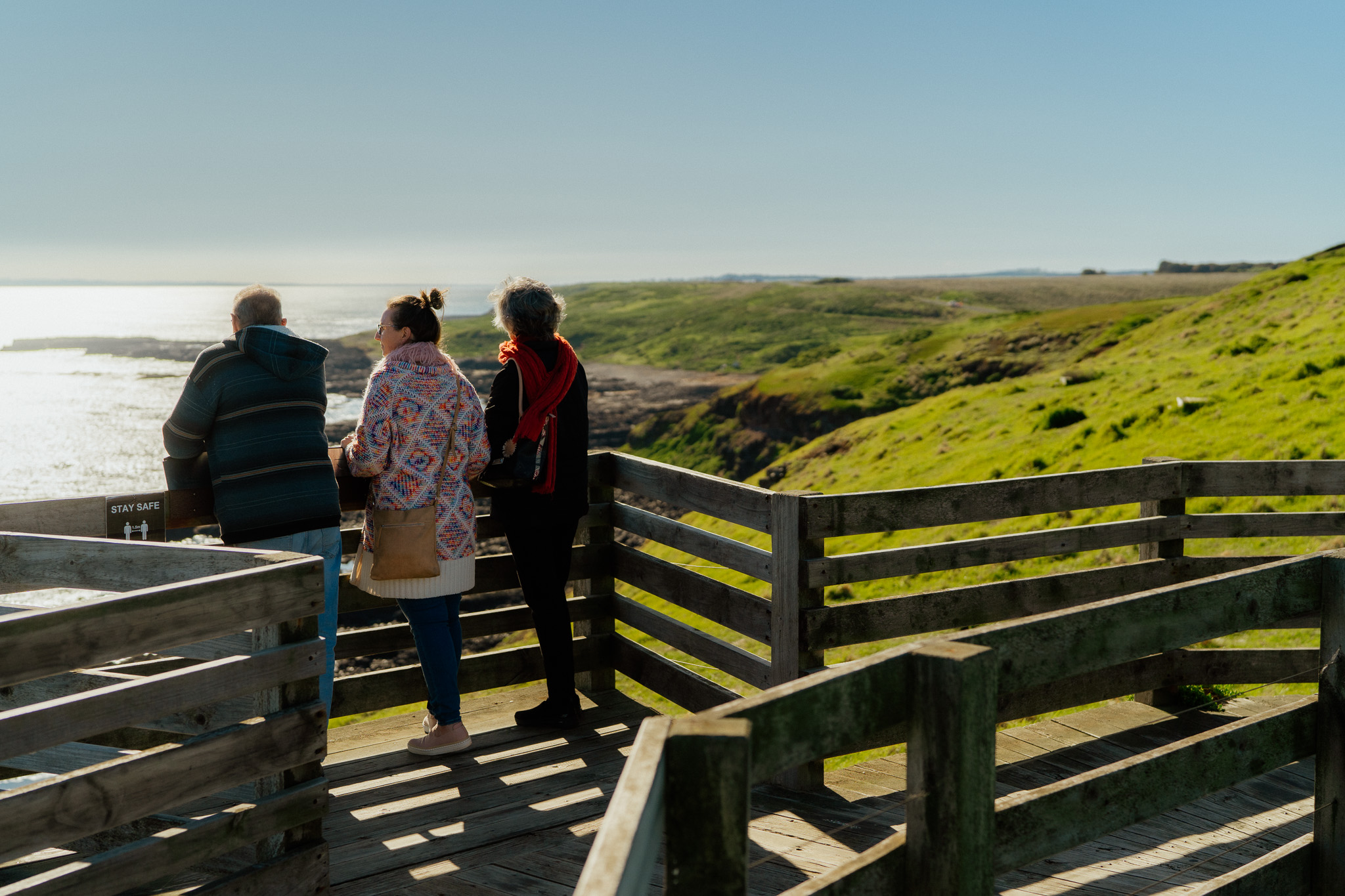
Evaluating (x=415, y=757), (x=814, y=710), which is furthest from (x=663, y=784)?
(x=415, y=757)

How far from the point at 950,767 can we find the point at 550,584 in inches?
140

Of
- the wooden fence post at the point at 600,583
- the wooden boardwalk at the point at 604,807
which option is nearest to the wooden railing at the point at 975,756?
the wooden boardwalk at the point at 604,807

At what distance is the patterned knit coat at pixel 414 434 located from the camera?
4770mm

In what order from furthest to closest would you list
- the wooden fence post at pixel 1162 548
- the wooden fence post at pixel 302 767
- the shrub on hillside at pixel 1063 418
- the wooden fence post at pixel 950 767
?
the shrub on hillside at pixel 1063 418 < the wooden fence post at pixel 1162 548 < the wooden fence post at pixel 302 767 < the wooden fence post at pixel 950 767

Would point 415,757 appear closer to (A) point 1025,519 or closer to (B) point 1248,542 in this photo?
(B) point 1248,542

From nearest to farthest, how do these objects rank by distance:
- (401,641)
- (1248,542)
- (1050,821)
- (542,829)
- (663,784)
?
(663,784)
(1050,821)
(542,829)
(401,641)
(1248,542)

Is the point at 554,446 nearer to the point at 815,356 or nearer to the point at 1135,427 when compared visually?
the point at 1135,427

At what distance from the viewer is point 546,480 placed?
206 inches

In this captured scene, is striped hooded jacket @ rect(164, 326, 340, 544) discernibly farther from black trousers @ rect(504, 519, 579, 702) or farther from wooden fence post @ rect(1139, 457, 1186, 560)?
wooden fence post @ rect(1139, 457, 1186, 560)

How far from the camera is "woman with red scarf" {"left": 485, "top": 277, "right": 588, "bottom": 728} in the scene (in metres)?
5.18

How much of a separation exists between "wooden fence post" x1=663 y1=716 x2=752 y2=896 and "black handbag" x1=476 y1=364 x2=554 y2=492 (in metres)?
3.59

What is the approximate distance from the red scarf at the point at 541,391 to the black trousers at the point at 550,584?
25 cm

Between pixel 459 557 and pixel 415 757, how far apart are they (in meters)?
1.13

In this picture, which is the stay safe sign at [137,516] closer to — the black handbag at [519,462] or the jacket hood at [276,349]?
the jacket hood at [276,349]
